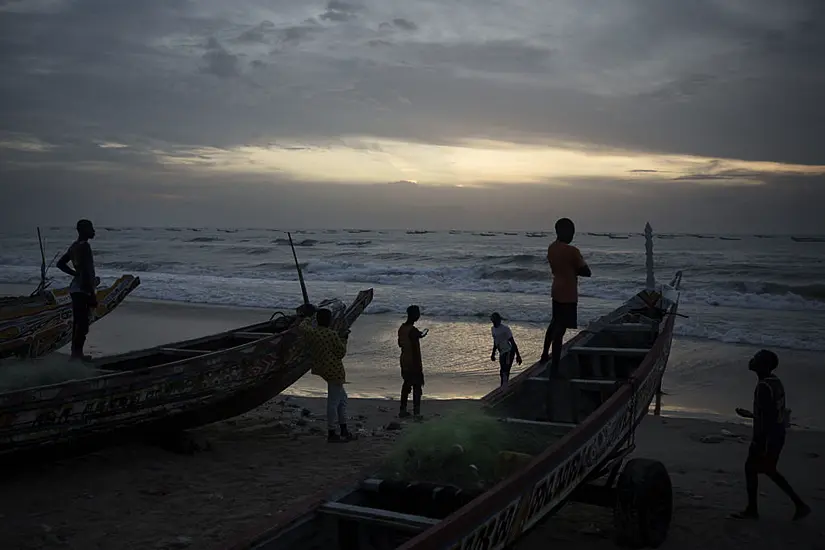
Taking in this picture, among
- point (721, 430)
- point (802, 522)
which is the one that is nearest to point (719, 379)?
point (721, 430)

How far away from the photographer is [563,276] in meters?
6.49

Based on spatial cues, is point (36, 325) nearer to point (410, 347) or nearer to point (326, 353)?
point (326, 353)

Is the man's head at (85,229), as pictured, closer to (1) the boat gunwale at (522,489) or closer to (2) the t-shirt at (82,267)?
(2) the t-shirt at (82,267)

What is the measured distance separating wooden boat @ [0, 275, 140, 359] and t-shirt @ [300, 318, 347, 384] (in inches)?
227

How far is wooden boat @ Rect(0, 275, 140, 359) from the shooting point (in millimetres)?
10961

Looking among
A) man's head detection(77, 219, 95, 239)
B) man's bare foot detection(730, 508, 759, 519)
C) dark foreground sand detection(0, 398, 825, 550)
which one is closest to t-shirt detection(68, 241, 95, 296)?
man's head detection(77, 219, 95, 239)

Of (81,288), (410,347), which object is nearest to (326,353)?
(410,347)

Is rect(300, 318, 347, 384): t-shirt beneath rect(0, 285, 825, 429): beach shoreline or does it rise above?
above

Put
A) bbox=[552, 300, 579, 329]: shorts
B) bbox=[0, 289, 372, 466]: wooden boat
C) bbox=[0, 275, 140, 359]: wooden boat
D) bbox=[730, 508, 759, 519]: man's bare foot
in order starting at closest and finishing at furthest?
bbox=[730, 508, 759, 519]: man's bare foot, bbox=[0, 289, 372, 466]: wooden boat, bbox=[552, 300, 579, 329]: shorts, bbox=[0, 275, 140, 359]: wooden boat

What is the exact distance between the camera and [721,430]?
911cm

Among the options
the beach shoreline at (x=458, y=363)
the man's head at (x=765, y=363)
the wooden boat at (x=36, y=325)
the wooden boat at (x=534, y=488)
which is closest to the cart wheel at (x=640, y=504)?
the wooden boat at (x=534, y=488)

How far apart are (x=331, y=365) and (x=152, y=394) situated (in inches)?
81.4

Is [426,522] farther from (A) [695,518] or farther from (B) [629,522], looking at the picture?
(A) [695,518]

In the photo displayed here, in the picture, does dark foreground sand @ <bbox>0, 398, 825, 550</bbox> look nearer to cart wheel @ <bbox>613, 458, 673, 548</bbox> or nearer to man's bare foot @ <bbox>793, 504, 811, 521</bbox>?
man's bare foot @ <bbox>793, 504, 811, 521</bbox>
